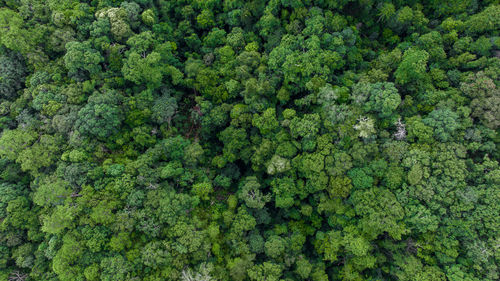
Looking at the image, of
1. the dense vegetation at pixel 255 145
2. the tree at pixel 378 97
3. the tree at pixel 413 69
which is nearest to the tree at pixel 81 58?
the dense vegetation at pixel 255 145

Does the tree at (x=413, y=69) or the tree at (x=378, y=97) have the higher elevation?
the tree at (x=413, y=69)

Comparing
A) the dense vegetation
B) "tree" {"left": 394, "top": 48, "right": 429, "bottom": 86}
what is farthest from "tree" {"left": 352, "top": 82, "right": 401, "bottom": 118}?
"tree" {"left": 394, "top": 48, "right": 429, "bottom": 86}

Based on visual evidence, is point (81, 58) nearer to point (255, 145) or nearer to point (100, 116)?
point (100, 116)

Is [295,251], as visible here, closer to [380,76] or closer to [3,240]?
[380,76]

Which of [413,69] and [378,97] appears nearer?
[378,97]

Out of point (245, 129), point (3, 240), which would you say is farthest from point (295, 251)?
point (3, 240)

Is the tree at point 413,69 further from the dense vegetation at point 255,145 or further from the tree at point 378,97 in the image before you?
the tree at point 378,97

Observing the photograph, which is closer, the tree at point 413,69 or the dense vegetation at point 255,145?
the dense vegetation at point 255,145

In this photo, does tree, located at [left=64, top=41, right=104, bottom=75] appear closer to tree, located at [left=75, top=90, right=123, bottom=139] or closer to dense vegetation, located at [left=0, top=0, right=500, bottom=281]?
dense vegetation, located at [left=0, top=0, right=500, bottom=281]

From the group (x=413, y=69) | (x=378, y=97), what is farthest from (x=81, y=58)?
(x=413, y=69)
